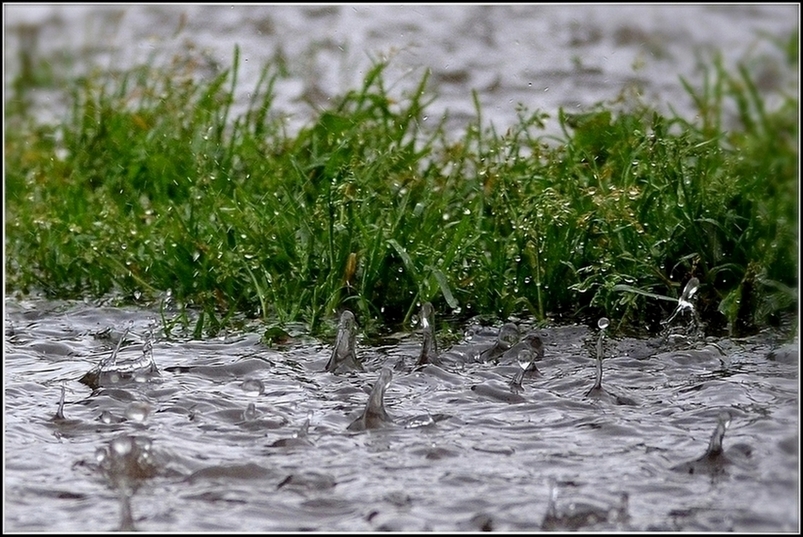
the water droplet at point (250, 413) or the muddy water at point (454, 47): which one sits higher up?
the muddy water at point (454, 47)

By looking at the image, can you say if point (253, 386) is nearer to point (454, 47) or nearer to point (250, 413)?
point (250, 413)

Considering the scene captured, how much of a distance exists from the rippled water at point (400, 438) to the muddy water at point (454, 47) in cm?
291

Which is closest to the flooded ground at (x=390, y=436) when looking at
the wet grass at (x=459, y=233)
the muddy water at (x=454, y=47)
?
the wet grass at (x=459, y=233)

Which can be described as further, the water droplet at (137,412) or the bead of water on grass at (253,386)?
the bead of water on grass at (253,386)

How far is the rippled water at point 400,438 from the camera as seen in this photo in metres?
2.69

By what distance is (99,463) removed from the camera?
3018 mm

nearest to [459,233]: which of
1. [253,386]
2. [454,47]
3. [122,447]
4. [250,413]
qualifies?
[253,386]

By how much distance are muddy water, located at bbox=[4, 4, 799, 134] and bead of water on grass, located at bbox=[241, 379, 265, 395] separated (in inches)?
127

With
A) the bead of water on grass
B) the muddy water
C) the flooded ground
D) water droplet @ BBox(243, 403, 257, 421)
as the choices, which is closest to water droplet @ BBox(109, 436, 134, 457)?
the flooded ground

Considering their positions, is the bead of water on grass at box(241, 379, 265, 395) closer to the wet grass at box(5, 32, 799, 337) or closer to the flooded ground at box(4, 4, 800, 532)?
the flooded ground at box(4, 4, 800, 532)

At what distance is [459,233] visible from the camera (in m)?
4.30

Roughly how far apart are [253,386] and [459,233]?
105 cm

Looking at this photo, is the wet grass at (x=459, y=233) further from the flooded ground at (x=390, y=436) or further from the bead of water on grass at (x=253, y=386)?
the bead of water on grass at (x=253, y=386)

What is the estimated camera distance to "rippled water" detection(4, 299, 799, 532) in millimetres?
2689
